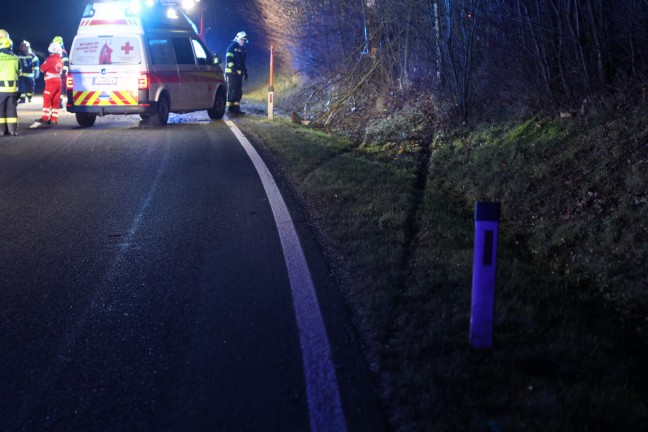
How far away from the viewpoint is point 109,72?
610 inches

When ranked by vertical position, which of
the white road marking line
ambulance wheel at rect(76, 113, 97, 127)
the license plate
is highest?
the license plate

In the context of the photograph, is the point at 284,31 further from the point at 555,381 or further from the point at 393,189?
the point at 555,381

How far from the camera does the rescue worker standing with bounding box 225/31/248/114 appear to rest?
20859 millimetres

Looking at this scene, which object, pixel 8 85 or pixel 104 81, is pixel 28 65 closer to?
pixel 104 81

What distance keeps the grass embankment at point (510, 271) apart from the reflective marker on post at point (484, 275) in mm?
122

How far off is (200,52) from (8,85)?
4973mm

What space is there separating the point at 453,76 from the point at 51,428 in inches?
385

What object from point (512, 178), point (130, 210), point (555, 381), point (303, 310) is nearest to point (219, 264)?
point (303, 310)

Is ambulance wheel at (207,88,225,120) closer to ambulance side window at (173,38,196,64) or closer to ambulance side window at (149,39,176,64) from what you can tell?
ambulance side window at (173,38,196,64)

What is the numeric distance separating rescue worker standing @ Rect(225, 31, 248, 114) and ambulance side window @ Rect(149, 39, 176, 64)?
167 inches

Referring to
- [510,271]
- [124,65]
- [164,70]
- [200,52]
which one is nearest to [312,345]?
[510,271]

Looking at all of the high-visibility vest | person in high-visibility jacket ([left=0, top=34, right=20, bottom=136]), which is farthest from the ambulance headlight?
the high-visibility vest

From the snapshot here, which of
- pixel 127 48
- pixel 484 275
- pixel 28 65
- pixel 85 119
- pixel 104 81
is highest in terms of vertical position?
pixel 28 65

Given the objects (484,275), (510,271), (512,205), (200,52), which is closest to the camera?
(484,275)
